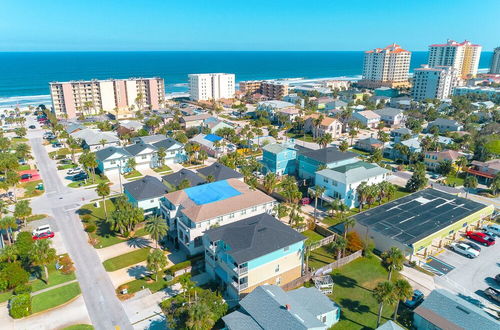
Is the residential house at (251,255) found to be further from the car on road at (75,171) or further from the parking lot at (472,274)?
the car on road at (75,171)

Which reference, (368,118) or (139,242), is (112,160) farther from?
(368,118)

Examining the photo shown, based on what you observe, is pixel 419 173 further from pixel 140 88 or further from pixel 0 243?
pixel 140 88

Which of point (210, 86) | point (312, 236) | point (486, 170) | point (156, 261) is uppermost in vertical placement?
point (210, 86)

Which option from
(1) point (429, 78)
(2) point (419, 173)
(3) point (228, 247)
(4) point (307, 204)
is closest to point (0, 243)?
(3) point (228, 247)

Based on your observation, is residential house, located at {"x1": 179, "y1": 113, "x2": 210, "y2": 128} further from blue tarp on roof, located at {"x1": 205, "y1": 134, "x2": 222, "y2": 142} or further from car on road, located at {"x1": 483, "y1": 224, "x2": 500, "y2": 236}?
car on road, located at {"x1": 483, "y1": 224, "x2": 500, "y2": 236}

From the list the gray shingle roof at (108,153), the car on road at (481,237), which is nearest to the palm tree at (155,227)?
the gray shingle roof at (108,153)

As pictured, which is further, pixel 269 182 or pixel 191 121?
pixel 191 121

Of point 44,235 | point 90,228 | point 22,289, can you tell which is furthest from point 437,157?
Result: point 22,289
